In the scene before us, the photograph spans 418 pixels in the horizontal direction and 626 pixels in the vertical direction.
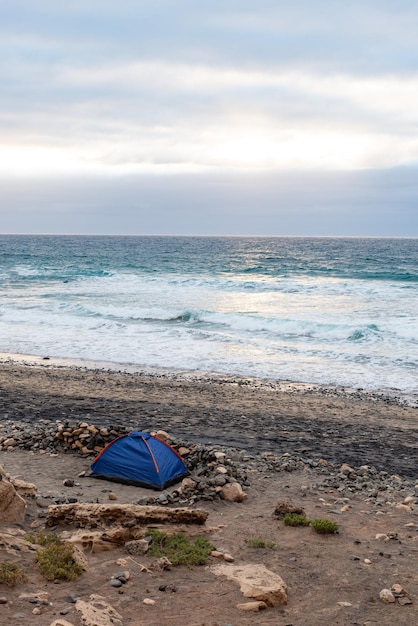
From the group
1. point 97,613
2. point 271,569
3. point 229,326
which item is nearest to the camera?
point 97,613

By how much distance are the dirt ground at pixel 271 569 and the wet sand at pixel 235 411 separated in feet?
9.30

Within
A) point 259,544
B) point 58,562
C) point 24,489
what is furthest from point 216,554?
point 24,489

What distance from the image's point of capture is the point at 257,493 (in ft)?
31.3

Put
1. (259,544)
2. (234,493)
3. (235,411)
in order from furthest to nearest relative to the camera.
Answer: (235,411)
(234,493)
(259,544)

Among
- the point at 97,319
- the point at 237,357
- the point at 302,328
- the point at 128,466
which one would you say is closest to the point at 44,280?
the point at 97,319

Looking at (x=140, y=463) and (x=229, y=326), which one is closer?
(x=140, y=463)

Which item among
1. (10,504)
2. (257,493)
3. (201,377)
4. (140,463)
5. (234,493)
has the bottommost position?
(201,377)

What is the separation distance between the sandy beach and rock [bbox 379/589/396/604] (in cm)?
6

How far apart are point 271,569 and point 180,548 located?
1.09 meters

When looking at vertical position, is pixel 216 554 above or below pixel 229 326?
below

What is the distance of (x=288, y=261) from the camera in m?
81.0

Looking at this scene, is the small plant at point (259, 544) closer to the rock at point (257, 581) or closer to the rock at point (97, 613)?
the rock at point (257, 581)

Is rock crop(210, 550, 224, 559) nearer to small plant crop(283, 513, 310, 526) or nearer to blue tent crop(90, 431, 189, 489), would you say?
small plant crop(283, 513, 310, 526)

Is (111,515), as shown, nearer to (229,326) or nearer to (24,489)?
(24,489)
